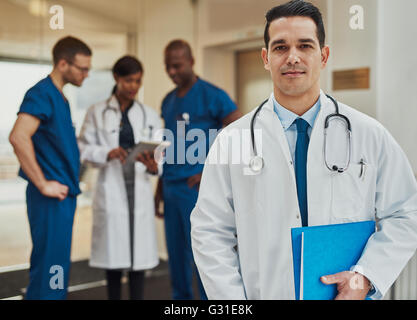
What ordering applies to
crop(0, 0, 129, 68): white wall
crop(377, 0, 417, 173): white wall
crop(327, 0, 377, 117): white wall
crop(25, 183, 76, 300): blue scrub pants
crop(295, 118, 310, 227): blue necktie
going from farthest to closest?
Result: 1. crop(0, 0, 129, 68): white wall
2. crop(25, 183, 76, 300): blue scrub pants
3. crop(377, 0, 417, 173): white wall
4. crop(327, 0, 377, 117): white wall
5. crop(295, 118, 310, 227): blue necktie

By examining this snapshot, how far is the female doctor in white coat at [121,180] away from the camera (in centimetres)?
187

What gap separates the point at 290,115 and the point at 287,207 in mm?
213

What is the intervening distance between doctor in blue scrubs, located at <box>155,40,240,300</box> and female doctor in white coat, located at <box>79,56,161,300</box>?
0.11m

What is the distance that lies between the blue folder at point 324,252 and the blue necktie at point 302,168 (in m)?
0.08

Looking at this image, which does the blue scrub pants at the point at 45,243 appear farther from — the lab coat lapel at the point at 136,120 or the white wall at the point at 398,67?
the white wall at the point at 398,67

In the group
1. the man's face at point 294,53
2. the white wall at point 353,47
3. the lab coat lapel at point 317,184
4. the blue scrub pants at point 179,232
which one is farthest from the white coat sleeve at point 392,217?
the blue scrub pants at point 179,232

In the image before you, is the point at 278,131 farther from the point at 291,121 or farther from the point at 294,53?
the point at 294,53

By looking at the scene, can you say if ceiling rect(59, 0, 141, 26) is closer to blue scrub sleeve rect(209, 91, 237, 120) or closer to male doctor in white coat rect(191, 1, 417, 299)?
blue scrub sleeve rect(209, 91, 237, 120)

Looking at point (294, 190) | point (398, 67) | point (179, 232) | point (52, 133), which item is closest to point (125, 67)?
point (52, 133)

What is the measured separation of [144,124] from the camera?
75.2 inches

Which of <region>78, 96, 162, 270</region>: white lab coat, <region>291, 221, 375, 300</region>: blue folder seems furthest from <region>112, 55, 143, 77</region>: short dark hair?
<region>291, 221, 375, 300</region>: blue folder

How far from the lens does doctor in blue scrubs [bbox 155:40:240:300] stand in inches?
68.1
